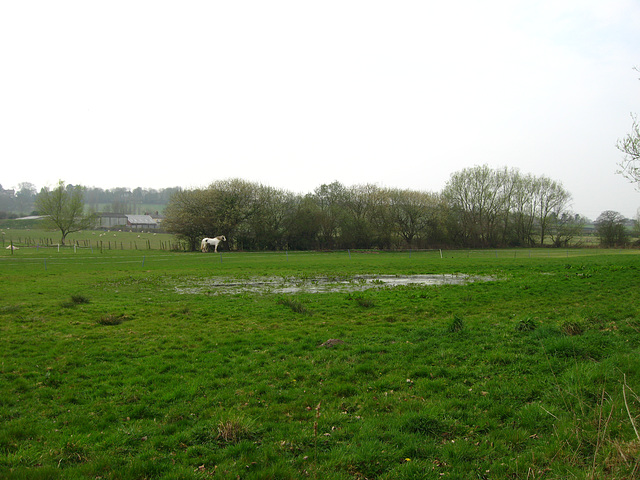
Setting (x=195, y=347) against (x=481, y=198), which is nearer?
(x=195, y=347)

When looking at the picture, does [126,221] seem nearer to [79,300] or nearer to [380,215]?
[380,215]

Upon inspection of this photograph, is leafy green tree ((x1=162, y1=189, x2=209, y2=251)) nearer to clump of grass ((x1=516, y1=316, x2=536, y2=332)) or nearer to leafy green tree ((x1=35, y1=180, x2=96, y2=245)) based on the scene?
leafy green tree ((x1=35, y1=180, x2=96, y2=245))

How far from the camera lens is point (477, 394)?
5938 millimetres

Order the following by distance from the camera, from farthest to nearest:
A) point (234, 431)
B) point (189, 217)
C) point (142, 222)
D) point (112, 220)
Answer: point (112, 220) → point (142, 222) → point (189, 217) → point (234, 431)

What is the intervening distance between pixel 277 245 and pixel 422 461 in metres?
55.9

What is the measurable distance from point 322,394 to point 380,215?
195 ft

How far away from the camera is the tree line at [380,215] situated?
188ft

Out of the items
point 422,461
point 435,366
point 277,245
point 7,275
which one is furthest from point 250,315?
point 277,245

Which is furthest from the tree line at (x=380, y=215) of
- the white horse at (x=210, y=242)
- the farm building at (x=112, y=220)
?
the farm building at (x=112, y=220)

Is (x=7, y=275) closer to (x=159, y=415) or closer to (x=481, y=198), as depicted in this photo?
(x=159, y=415)

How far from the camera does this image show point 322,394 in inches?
245

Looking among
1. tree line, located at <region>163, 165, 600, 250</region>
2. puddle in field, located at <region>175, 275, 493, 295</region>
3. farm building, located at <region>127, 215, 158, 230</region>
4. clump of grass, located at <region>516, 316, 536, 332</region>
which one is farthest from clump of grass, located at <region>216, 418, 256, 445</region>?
farm building, located at <region>127, 215, 158, 230</region>

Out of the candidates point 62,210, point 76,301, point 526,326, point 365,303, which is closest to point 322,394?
point 526,326

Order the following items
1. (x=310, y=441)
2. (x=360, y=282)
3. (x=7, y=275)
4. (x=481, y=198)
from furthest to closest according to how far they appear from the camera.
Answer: (x=481, y=198) → (x=7, y=275) → (x=360, y=282) → (x=310, y=441)
